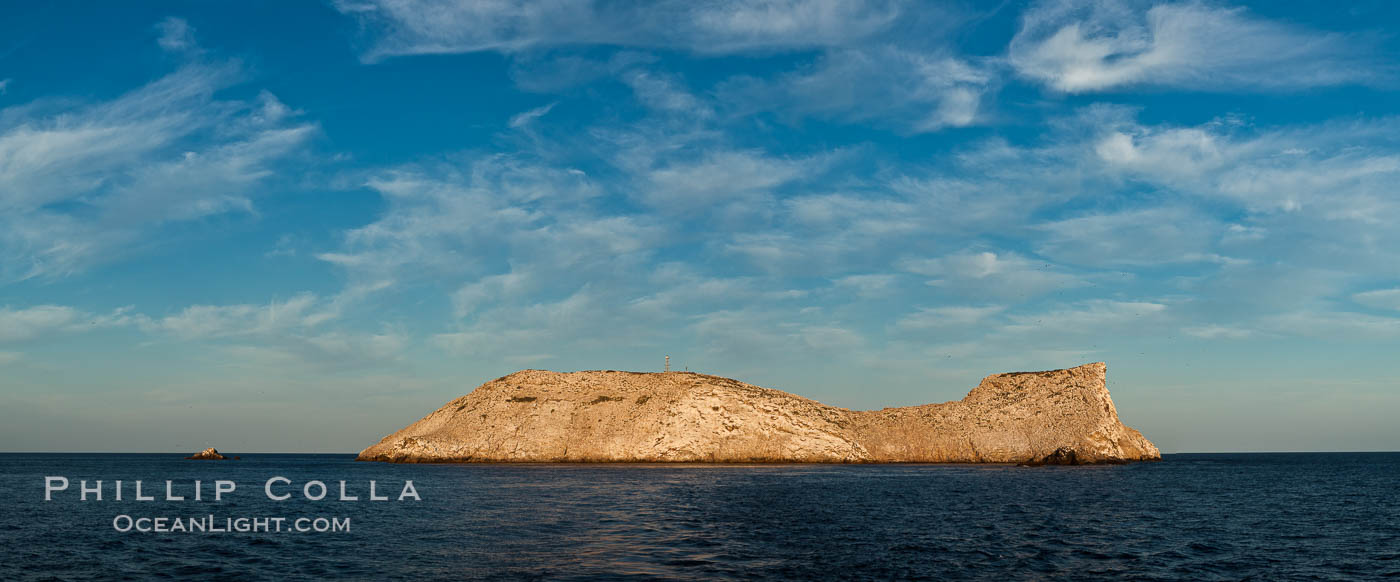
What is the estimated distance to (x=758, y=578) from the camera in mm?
29609

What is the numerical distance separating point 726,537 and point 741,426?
110783 millimetres

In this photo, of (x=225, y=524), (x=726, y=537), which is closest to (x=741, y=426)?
(x=225, y=524)

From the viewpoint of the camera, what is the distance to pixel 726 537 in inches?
1615

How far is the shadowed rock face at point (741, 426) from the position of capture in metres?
148

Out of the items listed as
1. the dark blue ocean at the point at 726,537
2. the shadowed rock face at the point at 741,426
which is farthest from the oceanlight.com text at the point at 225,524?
the shadowed rock face at the point at 741,426

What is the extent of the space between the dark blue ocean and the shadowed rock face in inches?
2915

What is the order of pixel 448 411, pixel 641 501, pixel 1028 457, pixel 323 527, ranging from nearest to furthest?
pixel 323 527 < pixel 641 501 < pixel 1028 457 < pixel 448 411

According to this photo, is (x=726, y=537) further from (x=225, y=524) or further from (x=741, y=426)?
(x=741, y=426)

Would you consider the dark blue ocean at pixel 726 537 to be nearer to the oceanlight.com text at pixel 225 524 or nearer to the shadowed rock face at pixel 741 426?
the oceanlight.com text at pixel 225 524

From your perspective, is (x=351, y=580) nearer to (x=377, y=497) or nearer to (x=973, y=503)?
(x=377, y=497)

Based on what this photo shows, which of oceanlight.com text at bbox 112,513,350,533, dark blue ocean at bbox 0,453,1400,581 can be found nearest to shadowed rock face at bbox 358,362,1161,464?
dark blue ocean at bbox 0,453,1400,581

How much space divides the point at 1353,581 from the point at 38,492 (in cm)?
9416

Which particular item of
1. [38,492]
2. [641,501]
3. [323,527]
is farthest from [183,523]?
[38,492]

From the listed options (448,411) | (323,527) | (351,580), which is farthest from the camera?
(448,411)
